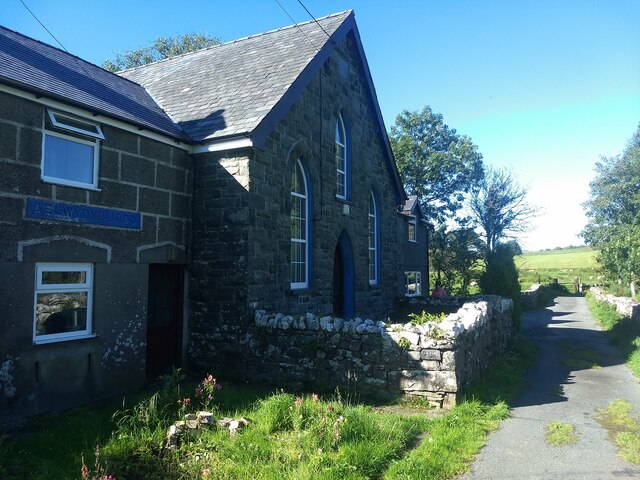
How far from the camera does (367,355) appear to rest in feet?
27.0

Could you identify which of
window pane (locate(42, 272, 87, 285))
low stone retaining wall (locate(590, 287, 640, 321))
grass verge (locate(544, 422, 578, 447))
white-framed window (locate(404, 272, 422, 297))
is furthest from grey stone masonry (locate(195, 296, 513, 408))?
white-framed window (locate(404, 272, 422, 297))

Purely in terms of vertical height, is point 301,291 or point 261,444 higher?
point 301,291

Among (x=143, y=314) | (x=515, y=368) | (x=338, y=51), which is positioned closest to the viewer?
(x=143, y=314)

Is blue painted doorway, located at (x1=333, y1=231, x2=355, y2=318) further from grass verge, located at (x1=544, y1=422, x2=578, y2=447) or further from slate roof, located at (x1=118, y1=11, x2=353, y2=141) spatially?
grass verge, located at (x1=544, y1=422, x2=578, y2=447)

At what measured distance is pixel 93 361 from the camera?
26.4ft

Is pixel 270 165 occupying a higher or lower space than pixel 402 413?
higher

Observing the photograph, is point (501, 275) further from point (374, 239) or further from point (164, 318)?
point (164, 318)

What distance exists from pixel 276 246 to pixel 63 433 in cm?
550

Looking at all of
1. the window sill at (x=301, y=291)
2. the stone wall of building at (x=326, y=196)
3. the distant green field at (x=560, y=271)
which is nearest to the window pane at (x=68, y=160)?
the stone wall of building at (x=326, y=196)

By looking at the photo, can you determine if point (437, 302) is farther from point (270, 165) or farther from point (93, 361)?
point (93, 361)

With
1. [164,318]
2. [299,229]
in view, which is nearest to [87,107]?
[164,318]

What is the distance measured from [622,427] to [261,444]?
539 cm

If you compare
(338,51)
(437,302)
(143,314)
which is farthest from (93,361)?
(437,302)

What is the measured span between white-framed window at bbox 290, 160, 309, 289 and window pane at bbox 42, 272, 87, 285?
188 inches
